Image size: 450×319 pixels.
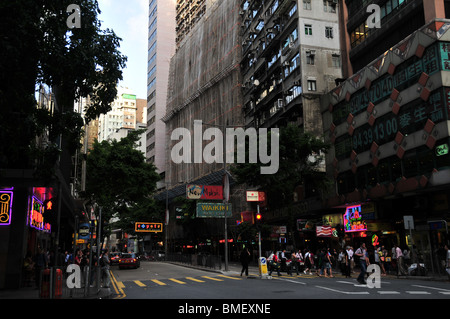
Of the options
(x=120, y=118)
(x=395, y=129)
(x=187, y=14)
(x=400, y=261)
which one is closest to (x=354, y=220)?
(x=395, y=129)

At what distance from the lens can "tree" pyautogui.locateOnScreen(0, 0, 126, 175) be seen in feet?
36.2

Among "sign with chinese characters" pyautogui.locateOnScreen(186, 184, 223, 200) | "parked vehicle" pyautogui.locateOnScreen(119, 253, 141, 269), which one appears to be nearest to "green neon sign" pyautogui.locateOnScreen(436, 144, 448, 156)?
"sign with chinese characters" pyautogui.locateOnScreen(186, 184, 223, 200)

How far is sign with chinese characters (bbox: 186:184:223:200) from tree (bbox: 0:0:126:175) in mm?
18627

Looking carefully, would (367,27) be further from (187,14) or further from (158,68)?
(158,68)

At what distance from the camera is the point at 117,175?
1521 inches

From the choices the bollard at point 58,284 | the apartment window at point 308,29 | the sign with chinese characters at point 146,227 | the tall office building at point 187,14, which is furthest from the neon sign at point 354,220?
the tall office building at point 187,14

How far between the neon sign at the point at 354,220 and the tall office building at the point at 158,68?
7375 cm

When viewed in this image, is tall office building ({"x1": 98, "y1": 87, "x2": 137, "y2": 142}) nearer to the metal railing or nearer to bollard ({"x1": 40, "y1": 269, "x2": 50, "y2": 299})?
the metal railing

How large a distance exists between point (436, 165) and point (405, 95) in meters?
5.63

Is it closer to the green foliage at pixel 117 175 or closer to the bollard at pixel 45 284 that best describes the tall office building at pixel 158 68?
the green foliage at pixel 117 175

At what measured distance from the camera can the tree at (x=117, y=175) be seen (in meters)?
38.1

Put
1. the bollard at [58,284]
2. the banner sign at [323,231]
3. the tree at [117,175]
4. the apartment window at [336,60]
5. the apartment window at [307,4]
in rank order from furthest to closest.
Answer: the apartment window at [307,4]
the apartment window at [336,60]
the tree at [117,175]
the banner sign at [323,231]
the bollard at [58,284]

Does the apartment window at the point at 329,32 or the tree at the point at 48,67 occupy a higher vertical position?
the apartment window at the point at 329,32

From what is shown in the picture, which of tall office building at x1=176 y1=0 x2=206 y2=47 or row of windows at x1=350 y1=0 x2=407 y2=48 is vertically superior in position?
tall office building at x1=176 y1=0 x2=206 y2=47
